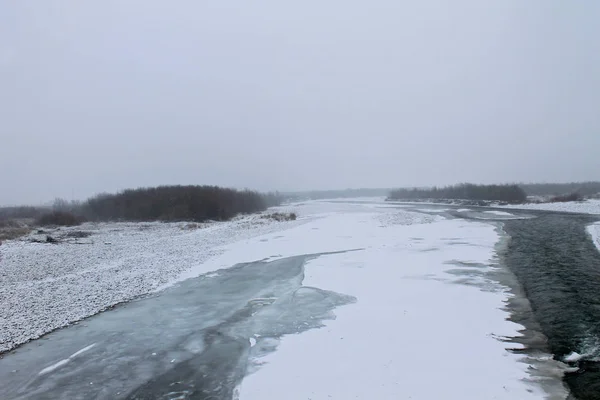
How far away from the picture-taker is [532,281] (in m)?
14.0

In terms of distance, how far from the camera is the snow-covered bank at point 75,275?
11156 mm

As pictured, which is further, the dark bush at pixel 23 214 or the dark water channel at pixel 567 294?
the dark bush at pixel 23 214

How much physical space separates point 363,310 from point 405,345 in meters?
2.71

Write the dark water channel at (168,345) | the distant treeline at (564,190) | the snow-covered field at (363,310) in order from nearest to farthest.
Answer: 1. the snow-covered field at (363,310)
2. the dark water channel at (168,345)
3. the distant treeline at (564,190)

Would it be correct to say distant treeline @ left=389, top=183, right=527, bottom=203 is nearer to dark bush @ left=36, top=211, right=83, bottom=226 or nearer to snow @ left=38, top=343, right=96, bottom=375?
dark bush @ left=36, top=211, right=83, bottom=226

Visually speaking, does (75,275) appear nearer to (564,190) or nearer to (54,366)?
(54,366)

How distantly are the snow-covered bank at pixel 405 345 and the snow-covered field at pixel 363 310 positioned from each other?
3 cm

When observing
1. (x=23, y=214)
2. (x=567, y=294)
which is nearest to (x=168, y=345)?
(x=567, y=294)

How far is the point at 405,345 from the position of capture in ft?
27.3

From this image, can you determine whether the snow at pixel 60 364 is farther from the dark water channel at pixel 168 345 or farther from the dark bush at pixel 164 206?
the dark bush at pixel 164 206

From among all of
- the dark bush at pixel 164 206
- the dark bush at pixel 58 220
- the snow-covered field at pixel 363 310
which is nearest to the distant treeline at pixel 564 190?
the dark bush at pixel 164 206

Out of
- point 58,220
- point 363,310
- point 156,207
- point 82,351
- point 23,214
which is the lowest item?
point 23,214

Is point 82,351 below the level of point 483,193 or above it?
below

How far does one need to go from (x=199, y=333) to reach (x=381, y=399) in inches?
203
